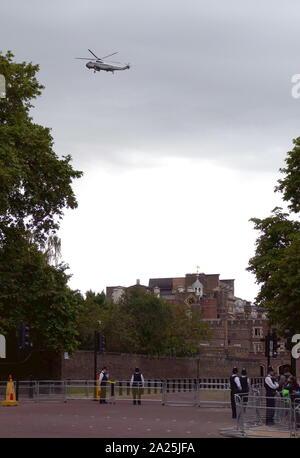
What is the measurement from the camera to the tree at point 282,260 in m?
41.2

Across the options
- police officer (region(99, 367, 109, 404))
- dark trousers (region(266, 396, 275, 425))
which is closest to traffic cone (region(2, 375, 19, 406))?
police officer (region(99, 367, 109, 404))

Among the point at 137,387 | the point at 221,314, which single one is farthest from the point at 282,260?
the point at 221,314

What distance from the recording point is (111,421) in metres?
28.2

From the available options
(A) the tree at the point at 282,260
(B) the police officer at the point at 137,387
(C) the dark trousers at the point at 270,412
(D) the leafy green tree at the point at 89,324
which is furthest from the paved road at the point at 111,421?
(D) the leafy green tree at the point at 89,324

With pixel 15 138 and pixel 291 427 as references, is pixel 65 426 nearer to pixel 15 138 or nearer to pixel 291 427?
pixel 291 427

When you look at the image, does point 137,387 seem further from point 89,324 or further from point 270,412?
point 89,324

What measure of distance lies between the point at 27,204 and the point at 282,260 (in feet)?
45.6

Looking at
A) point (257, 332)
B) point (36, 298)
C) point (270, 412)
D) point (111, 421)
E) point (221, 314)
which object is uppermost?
point (221, 314)

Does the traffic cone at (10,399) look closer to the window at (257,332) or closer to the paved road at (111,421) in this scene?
the paved road at (111,421)

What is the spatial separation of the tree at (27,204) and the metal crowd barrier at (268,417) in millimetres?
20514

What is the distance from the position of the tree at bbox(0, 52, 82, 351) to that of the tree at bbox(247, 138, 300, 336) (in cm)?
1082

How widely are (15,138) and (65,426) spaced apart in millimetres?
20863

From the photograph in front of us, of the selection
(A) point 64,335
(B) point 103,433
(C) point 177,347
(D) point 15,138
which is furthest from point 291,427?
(C) point 177,347

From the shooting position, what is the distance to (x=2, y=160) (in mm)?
40156
